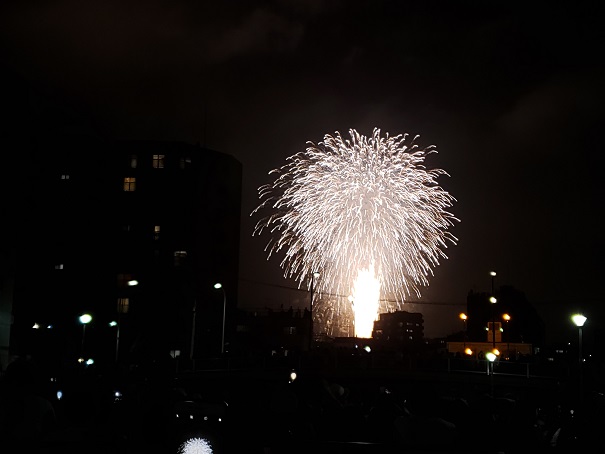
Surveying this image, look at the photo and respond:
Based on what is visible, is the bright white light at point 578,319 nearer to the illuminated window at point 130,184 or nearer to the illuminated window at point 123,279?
the illuminated window at point 123,279

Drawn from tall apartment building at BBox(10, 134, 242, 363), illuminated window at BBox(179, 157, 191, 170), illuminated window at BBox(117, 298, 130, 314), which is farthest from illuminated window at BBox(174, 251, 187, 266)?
illuminated window at BBox(179, 157, 191, 170)

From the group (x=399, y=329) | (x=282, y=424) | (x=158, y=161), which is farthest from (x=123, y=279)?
(x=282, y=424)

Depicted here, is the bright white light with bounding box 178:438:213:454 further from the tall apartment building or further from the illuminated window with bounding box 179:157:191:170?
the illuminated window with bounding box 179:157:191:170

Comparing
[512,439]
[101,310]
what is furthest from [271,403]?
[101,310]

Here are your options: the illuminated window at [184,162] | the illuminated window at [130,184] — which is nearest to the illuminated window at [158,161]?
the illuminated window at [184,162]

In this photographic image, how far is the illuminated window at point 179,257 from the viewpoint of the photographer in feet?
239

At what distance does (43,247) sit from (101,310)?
893 centimetres

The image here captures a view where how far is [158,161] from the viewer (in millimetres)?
74062

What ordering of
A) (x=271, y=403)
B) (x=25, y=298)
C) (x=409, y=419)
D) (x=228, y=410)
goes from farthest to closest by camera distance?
(x=25, y=298), (x=228, y=410), (x=271, y=403), (x=409, y=419)

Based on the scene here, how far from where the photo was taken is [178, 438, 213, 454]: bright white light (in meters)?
7.18

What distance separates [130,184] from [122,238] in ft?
17.5

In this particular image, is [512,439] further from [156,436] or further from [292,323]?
[292,323]

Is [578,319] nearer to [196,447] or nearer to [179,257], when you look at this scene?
[196,447]

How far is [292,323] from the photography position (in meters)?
91.6
